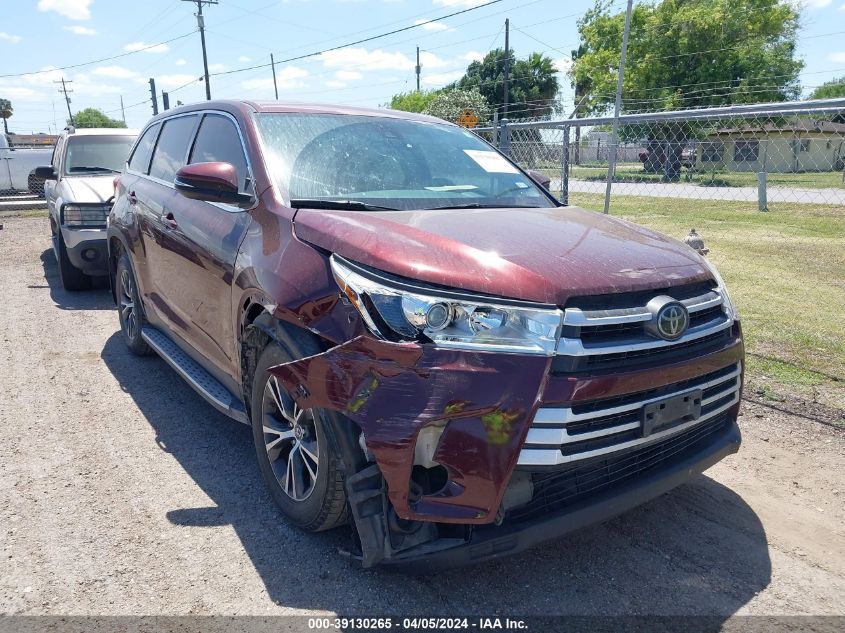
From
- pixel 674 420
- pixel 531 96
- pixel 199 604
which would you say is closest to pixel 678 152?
pixel 674 420

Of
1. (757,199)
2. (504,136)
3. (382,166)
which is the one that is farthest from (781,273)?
(382,166)

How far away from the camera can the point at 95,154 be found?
9406 millimetres

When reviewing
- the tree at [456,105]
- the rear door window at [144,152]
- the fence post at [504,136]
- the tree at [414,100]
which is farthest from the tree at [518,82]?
the rear door window at [144,152]

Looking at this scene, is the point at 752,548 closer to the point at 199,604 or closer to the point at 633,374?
the point at 633,374

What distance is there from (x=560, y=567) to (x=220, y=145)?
9.64 feet

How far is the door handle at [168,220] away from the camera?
166 inches

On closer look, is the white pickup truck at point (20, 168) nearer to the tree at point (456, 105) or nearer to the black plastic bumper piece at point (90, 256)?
the black plastic bumper piece at point (90, 256)

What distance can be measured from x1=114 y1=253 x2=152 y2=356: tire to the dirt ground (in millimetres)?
1041

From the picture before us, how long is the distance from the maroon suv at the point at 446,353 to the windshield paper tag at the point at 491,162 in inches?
21.8

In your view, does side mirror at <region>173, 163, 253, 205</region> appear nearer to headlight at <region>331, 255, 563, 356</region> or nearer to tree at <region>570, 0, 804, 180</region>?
headlight at <region>331, 255, 563, 356</region>

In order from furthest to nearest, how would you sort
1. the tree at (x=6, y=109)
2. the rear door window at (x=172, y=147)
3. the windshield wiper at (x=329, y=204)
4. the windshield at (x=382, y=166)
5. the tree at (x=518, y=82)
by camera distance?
1. the tree at (x=6, y=109)
2. the tree at (x=518, y=82)
3. the rear door window at (x=172, y=147)
4. the windshield at (x=382, y=166)
5. the windshield wiper at (x=329, y=204)

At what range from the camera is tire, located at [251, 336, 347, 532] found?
2666 millimetres

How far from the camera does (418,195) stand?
11.6ft

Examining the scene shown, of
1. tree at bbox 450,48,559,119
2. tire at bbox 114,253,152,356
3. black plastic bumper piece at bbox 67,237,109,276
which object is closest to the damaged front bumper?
tire at bbox 114,253,152,356
